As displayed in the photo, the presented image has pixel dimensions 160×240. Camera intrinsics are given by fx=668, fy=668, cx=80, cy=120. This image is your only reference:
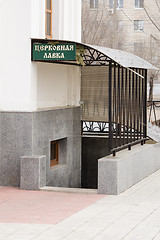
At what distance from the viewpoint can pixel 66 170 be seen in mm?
17484

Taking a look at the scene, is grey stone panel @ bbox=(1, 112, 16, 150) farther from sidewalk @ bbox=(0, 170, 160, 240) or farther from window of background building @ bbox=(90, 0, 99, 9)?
window of background building @ bbox=(90, 0, 99, 9)

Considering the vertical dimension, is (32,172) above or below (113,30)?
below

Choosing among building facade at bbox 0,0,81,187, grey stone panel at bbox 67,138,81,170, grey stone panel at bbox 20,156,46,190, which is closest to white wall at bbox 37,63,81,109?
building facade at bbox 0,0,81,187

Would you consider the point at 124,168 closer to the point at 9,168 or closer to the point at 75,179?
the point at 9,168

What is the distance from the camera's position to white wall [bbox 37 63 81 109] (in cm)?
1572

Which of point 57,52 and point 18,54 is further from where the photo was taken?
point 18,54

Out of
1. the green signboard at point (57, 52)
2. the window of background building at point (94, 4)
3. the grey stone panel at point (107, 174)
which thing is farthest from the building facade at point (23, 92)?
the window of background building at point (94, 4)

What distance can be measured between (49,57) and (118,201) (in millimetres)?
3448

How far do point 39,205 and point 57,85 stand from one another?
474 cm

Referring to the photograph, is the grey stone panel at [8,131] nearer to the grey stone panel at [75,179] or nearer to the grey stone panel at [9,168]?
the grey stone panel at [9,168]

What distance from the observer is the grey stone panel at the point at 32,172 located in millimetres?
14359

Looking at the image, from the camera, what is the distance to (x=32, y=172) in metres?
14.4

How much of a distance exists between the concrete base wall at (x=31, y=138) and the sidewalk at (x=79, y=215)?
0.58m

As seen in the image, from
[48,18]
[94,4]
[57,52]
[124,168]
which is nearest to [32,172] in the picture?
[124,168]
